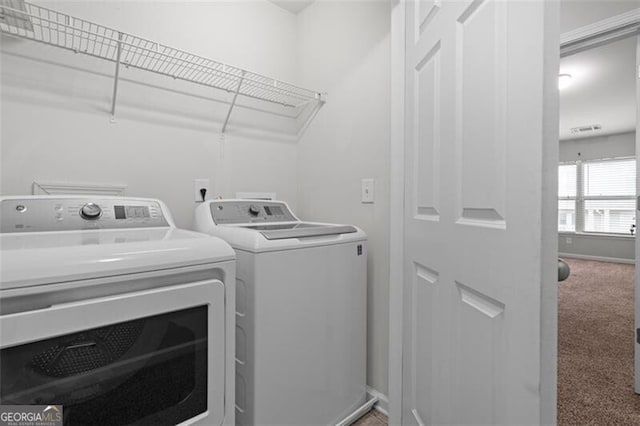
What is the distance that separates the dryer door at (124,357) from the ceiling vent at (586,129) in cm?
729

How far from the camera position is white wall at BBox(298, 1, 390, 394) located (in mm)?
1643

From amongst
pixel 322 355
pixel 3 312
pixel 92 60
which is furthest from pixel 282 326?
pixel 92 60

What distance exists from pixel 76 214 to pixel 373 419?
1624mm

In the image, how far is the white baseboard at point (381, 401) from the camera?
1.60m

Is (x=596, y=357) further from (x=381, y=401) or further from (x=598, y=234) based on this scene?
(x=598, y=234)

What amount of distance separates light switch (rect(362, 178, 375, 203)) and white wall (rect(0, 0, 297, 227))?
2.09 feet

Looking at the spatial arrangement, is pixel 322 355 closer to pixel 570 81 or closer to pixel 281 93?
pixel 281 93

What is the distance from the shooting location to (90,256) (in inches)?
29.0

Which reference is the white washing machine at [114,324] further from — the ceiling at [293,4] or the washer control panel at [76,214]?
the ceiling at [293,4]

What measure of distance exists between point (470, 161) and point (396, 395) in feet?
3.56

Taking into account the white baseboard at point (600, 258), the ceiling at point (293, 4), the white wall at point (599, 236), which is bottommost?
the white baseboard at point (600, 258)

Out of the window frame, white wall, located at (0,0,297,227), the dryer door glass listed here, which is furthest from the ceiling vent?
the dryer door glass

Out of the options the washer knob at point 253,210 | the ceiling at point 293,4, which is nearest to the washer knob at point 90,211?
the washer knob at point 253,210

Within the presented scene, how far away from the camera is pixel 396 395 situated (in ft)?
4.53
